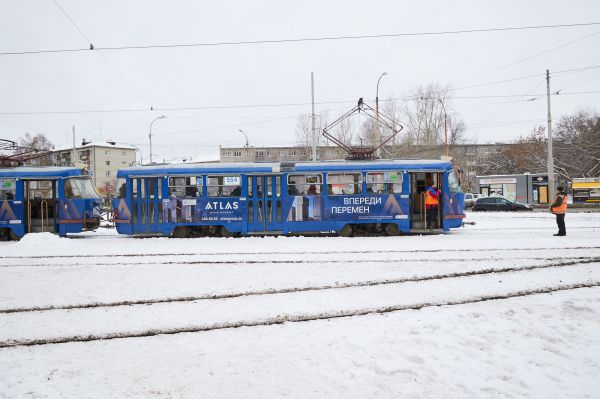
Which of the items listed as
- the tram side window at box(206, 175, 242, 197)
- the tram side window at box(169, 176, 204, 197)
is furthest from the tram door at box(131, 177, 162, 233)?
the tram side window at box(206, 175, 242, 197)

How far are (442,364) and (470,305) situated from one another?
2185 mm

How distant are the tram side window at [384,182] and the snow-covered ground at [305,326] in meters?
4.82

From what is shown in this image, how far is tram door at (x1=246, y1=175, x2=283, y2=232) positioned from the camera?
1445 cm

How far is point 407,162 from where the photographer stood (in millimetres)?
14562

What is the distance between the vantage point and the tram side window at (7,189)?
50.1 ft

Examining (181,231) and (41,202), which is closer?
(181,231)

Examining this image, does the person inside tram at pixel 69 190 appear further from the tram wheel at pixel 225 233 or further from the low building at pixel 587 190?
the low building at pixel 587 190

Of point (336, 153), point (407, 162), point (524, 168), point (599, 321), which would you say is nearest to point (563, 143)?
point (524, 168)

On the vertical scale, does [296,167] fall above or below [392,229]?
above

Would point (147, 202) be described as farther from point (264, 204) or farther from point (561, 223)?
point (561, 223)

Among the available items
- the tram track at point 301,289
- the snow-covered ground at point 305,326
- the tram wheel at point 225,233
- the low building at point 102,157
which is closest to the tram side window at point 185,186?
the tram wheel at point 225,233

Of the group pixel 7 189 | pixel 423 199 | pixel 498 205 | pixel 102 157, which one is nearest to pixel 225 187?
pixel 423 199

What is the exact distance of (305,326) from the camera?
201 inches

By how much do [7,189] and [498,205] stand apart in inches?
1167
